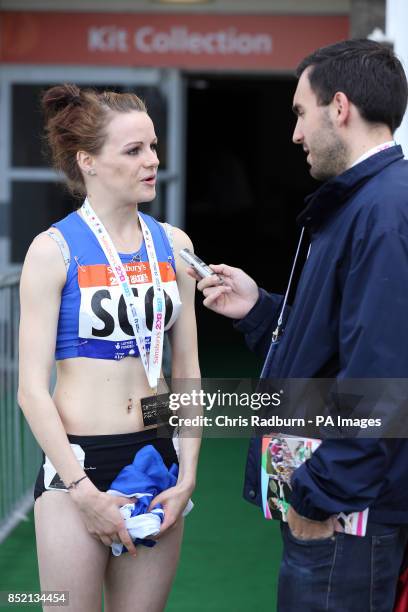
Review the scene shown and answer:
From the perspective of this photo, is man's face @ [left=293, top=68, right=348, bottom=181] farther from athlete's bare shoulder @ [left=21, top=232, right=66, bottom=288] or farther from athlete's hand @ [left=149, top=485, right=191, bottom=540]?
athlete's hand @ [left=149, top=485, right=191, bottom=540]

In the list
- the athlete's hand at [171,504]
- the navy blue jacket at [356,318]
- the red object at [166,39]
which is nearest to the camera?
the navy blue jacket at [356,318]

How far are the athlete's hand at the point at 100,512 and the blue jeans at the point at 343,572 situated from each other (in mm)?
468

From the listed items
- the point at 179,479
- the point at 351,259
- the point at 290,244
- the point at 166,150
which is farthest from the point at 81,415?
the point at 290,244

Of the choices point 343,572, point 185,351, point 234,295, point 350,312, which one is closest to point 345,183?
point 350,312

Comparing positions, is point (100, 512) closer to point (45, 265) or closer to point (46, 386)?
point (46, 386)

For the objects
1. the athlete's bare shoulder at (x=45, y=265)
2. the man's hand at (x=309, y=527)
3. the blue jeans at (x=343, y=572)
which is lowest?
the blue jeans at (x=343, y=572)

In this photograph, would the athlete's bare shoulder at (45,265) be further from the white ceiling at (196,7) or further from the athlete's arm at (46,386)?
the white ceiling at (196,7)

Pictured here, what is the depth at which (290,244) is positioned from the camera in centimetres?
2044

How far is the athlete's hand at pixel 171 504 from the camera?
8.52ft

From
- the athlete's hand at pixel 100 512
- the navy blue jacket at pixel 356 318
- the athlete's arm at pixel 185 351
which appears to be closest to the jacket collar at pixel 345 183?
the navy blue jacket at pixel 356 318

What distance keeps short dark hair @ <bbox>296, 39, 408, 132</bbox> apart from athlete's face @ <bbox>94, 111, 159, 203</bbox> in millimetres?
525

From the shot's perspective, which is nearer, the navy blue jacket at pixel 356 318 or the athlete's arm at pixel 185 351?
the navy blue jacket at pixel 356 318

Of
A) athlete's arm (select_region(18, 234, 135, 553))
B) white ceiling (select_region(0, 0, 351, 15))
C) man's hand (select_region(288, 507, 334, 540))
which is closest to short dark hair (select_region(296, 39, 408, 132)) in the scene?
athlete's arm (select_region(18, 234, 135, 553))

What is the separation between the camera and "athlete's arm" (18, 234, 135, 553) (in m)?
2.50
